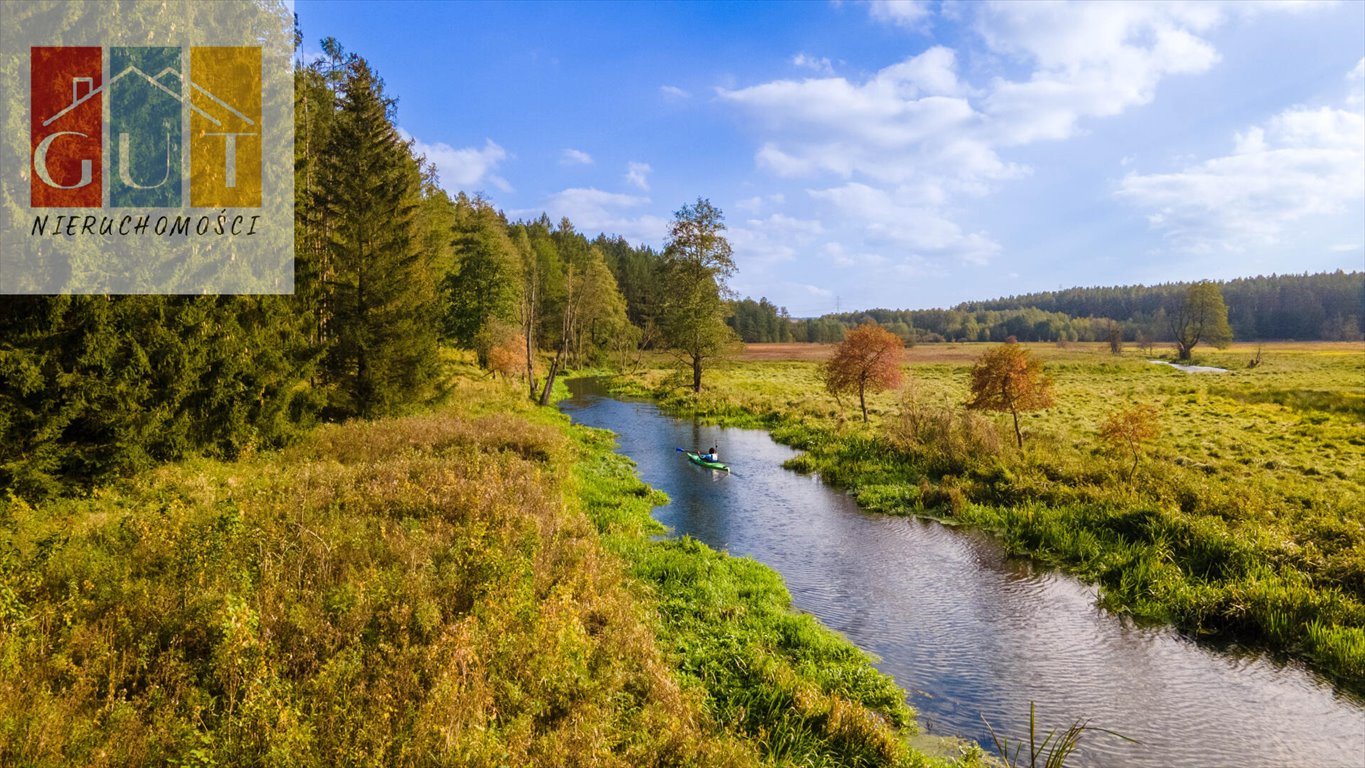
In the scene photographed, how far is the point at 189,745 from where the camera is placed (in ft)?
16.8

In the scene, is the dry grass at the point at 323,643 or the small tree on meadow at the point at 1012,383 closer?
the dry grass at the point at 323,643

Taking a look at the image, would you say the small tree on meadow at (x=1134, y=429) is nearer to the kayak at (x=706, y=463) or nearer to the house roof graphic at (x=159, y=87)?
the kayak at (x=706, y=463)

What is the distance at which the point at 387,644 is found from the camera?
6.82 metres

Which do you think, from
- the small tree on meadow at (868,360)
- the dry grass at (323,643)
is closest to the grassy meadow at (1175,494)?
the small tree on meadow at (868,360)

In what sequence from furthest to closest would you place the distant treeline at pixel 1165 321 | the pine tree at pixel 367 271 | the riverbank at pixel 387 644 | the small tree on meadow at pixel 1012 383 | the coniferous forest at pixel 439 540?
the distant treeline at pixel 1165 321 < the pine tree at pixel 367 271 < the small tree on meadow at pixel 1012 383 < the coniferous forest at pixel 439 540 < the riverbank at pixel 387 644

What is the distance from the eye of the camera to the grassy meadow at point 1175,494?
11.7 m

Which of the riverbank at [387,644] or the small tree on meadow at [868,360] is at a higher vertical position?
the small tree on meadow at [868,360]

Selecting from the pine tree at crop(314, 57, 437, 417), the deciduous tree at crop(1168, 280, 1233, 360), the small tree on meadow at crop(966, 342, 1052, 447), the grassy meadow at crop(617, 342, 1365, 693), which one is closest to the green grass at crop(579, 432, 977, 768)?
the grassy meadow at crop(617, 342, 1365, 693)

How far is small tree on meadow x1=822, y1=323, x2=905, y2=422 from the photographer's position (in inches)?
1240

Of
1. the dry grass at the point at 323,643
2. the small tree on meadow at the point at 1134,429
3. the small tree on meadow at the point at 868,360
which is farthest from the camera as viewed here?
the small tree on meadow at the point at 868,360

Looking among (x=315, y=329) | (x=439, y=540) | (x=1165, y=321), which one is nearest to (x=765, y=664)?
(x=439, y=540)

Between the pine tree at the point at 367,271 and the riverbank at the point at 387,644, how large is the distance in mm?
10224

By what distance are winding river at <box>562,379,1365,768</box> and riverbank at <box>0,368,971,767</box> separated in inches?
Result: 54.8

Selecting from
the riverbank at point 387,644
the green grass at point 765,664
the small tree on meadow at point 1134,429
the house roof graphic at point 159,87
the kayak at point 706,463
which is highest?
the house roof graphic at point 159,87
